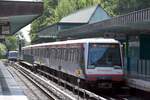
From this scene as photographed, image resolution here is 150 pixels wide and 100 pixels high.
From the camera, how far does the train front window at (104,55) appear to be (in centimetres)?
2586

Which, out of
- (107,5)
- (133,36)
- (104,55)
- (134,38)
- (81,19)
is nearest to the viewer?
(104,55)

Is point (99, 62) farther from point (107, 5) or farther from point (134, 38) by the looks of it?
point (107, 5)

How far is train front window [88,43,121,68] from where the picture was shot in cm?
2586

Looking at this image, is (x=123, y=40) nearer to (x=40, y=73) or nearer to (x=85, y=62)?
(x=40, y=73)

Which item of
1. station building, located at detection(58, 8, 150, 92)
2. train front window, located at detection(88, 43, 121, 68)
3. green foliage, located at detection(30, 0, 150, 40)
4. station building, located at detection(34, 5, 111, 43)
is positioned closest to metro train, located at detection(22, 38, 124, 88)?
train front window, located at detection(88, 43, 121, 68)

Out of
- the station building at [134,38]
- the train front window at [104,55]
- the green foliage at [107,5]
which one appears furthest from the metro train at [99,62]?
the green foliage at [107,5]

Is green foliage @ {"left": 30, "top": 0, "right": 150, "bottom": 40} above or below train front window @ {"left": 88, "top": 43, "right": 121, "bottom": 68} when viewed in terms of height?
above

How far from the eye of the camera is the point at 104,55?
26.1 metres

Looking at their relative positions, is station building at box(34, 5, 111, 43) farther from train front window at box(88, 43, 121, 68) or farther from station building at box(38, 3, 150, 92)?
train front window at box(88, 43, 121, 68)

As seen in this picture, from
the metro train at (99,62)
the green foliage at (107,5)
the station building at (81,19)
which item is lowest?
the metro train at (99,62)

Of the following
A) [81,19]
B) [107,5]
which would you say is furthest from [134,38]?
[107,5]

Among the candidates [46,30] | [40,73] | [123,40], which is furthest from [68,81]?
[46,30]

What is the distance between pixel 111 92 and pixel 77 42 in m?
2.99

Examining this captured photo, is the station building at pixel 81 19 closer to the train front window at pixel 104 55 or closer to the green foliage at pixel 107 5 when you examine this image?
the green foliage at pixel 107 5
